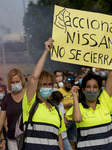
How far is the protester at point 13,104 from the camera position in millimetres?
4133

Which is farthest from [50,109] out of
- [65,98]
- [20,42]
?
[20,42]

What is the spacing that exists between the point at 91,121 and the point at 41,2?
1947cm

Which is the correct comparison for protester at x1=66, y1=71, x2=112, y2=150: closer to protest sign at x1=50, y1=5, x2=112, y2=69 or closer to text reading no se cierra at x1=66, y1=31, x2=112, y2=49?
protest sign at x1=50, y1=5, x2=112, y2=69

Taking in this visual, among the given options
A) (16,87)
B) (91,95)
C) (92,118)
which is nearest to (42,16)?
(16,87)

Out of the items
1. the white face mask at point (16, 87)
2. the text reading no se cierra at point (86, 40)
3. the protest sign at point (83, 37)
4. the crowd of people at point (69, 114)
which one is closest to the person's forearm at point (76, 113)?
the crowd of people at point (69, 114)

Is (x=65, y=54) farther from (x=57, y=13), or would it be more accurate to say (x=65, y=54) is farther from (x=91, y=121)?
(x=91, y=121)

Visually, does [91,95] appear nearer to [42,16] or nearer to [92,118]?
[92,118]

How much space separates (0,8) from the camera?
1514 centimetres

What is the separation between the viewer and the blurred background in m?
14.6

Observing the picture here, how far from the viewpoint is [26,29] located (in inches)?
705

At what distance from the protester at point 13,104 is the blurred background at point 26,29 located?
951cm

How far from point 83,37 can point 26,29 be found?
46.6 ft

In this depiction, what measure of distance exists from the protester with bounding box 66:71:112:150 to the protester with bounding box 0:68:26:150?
3.05ft

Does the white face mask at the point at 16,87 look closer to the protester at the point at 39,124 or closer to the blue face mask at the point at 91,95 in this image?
the protester at the point at 39,124
